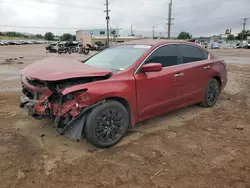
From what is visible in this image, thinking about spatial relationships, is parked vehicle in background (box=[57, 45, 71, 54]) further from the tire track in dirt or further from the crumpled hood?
the crumpled hood

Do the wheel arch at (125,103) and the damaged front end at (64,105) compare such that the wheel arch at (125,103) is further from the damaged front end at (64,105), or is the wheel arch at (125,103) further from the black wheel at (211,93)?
the black wheel at (211,93)

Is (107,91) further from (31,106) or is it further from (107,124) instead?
(31,106)

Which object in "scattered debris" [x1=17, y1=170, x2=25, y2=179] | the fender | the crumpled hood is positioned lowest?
"scattered debris" [x1=17, y1=170, x2=25, y2=179]

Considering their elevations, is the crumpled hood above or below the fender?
above

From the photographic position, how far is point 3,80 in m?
9.05

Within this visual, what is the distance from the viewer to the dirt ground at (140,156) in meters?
2.68

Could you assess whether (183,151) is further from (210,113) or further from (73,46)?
(73,46)

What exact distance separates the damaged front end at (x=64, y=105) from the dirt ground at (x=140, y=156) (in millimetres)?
435

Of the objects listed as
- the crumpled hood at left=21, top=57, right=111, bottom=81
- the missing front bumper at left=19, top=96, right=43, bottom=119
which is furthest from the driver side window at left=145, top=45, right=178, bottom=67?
the missing front bumper at left=19, top=96, right=43, bottom=119

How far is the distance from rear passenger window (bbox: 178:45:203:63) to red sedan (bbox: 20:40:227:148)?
0.07ft

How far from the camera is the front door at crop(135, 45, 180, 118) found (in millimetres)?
3723

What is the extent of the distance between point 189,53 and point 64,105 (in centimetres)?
287

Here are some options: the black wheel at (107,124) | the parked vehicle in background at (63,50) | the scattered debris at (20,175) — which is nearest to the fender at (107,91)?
the black wheel at (107,124)

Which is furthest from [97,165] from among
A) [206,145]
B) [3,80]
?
[3,80]
